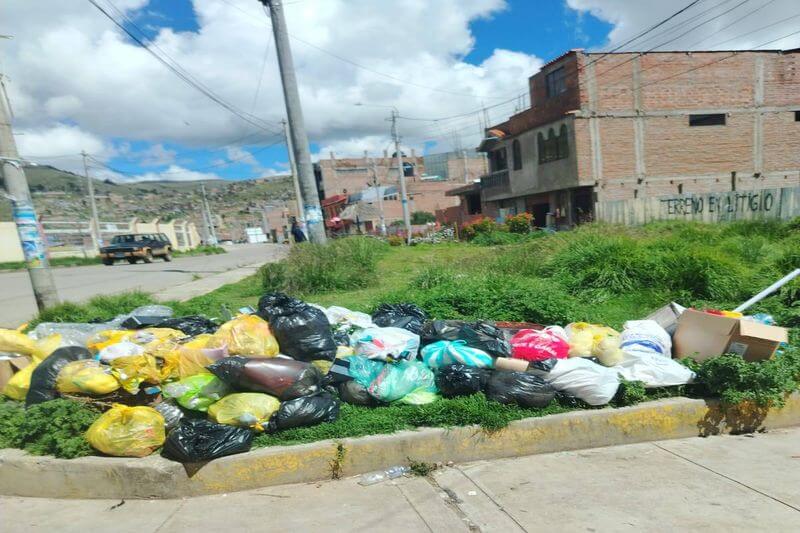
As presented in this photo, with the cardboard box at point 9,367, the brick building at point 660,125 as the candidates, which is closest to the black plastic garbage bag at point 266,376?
the cardboard box at point 9,367

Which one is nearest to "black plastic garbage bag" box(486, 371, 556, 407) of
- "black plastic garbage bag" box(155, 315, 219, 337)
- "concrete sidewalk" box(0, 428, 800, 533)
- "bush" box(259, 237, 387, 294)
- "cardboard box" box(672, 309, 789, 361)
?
"concrete sidewalk" box(0, 428, 800, 533)

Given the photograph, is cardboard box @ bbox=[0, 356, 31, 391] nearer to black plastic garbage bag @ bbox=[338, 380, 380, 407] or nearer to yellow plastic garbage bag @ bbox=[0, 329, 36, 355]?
yellow plastic garbage bag @ bbox=[0, 329, 36, 355]

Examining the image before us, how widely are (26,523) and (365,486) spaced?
2017 millimetres

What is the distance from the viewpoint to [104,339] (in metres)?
4.54

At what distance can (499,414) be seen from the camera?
132 inches

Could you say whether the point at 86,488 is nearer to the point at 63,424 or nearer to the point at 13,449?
the point at 63,424

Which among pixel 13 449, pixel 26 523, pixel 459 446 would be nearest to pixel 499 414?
pixel 459 446

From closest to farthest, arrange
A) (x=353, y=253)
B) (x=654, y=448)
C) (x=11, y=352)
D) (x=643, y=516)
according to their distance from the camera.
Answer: (x=643, y=516) < (x=654, y=448) < (x=11, y=352) < (x=353, y=253)

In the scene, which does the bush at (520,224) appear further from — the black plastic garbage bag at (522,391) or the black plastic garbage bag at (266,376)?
the black plastic garbage bag at (266,376)

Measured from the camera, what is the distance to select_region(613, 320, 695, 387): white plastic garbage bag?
3736 mm

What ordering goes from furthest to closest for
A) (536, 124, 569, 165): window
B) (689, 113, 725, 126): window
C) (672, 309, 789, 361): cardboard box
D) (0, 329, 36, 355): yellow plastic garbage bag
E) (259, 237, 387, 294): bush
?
(689, 113, 725, 126): window → (536, 124, 569, 165): window → (259, 237, 387, 294): bush → (0, 329, 36, 355): yellow plastic garbage bag → (672, 309, 789, 361): cardboard box

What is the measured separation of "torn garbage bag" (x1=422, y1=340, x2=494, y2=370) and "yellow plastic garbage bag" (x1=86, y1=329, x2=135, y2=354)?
2.87 m

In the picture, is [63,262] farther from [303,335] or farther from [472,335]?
[472,335]

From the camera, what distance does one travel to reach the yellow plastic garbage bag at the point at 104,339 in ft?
14.0
